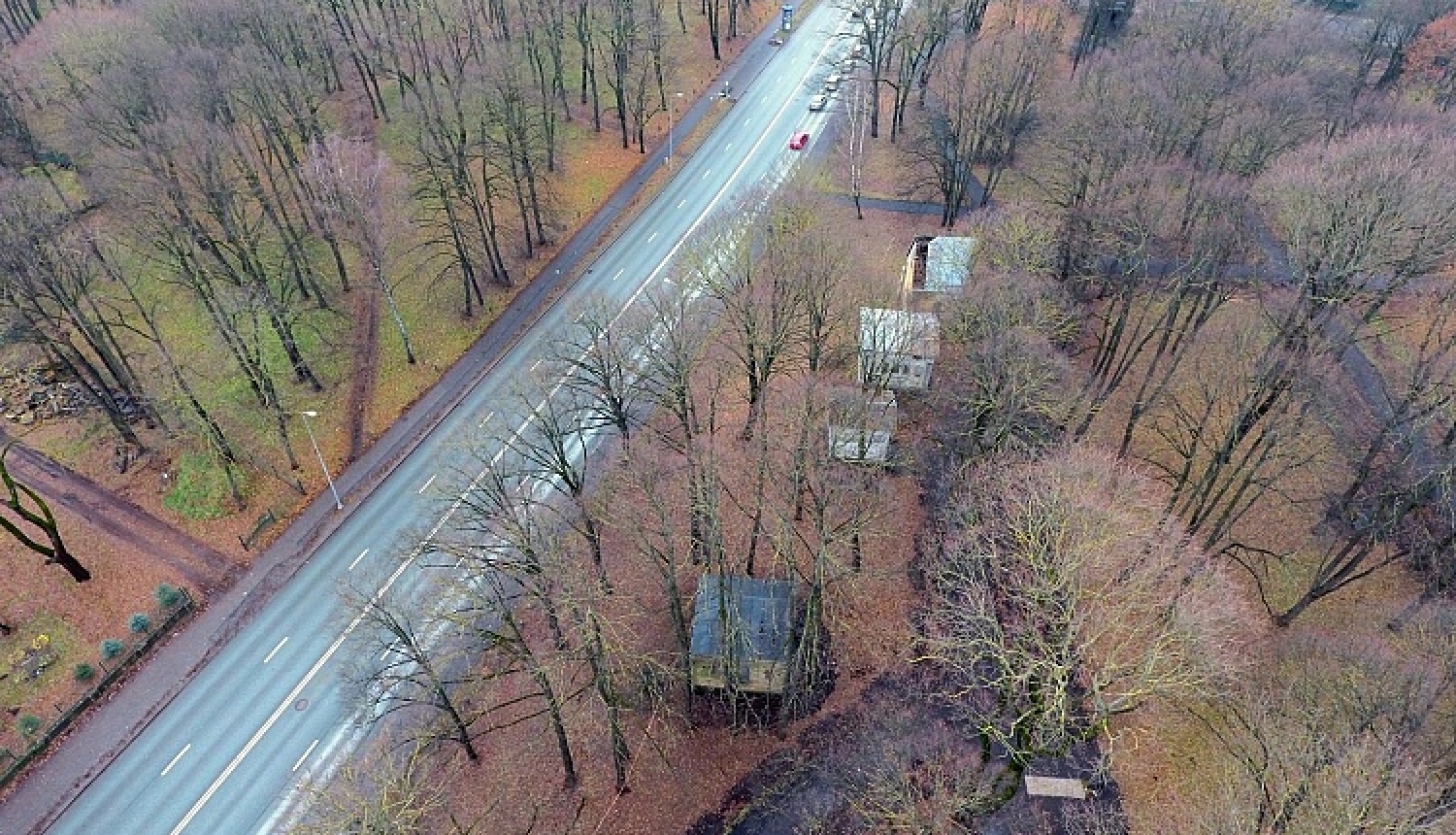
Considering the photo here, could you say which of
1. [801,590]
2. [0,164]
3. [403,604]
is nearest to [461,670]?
[403,604]

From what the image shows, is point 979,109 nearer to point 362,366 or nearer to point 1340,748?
point 1340,748

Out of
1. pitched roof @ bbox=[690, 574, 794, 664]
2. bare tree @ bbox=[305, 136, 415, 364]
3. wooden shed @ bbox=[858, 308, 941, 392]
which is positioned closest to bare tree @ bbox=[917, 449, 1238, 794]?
pitched roof @ bbox=[690, 574, 794, 664]

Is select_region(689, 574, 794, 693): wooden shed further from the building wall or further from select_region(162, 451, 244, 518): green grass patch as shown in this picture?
select_region(162, 451, 244, 518): green grass patch

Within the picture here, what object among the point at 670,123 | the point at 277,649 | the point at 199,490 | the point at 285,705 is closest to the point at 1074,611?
the point at 285,705

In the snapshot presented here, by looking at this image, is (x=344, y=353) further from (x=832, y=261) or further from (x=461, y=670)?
(x=832, y=261)

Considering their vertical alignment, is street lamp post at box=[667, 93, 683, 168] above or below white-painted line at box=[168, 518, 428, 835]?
above

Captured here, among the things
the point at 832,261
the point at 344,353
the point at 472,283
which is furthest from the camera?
the point at 472,283

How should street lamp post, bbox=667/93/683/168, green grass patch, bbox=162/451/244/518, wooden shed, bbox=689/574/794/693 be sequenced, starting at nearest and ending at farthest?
1. wooden shed, bbox=689/574/794/693
2. green grass patch, bbox=162/451/244/518
3. street lamp post, bbox=667/93/683/168
